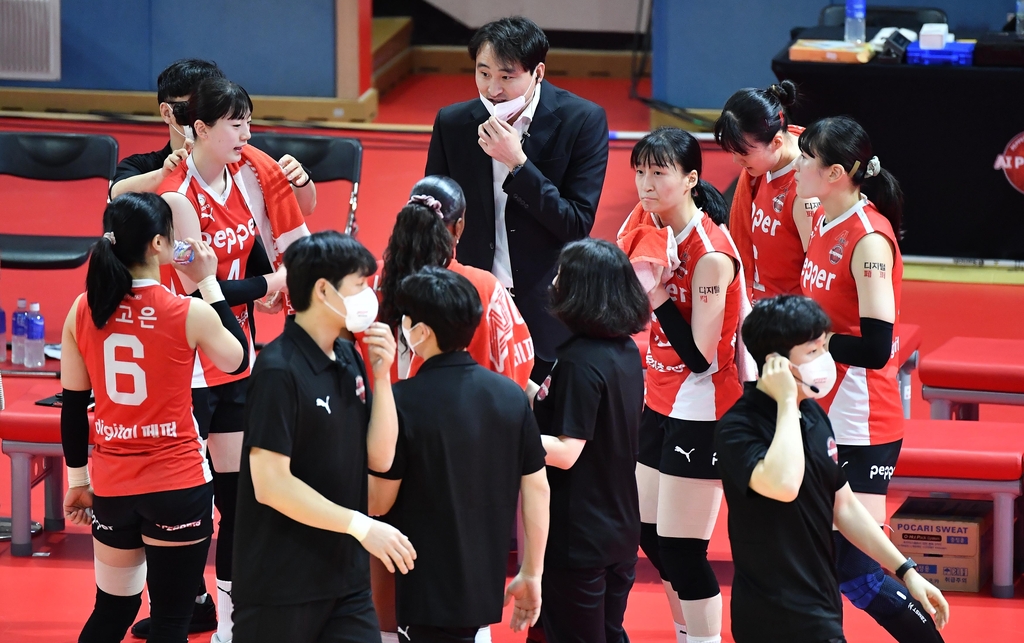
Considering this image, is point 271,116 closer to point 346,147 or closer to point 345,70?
point 345,70

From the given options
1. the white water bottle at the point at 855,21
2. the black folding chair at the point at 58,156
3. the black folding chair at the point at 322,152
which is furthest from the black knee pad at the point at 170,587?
the white water bottle at the point at 855,21

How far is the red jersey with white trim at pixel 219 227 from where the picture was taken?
3750 mm

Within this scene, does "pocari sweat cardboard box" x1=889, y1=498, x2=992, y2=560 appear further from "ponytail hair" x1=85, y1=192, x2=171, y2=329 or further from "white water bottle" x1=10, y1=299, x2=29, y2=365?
"white water bottle" x1=10, y1=299, x2=29, y2=365

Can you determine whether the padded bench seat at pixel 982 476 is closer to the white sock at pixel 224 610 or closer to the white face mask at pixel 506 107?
the white face mask at pixel 506 107

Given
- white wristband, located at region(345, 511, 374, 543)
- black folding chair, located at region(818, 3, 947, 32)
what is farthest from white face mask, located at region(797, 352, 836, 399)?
black folding chair, located at region(818, 3, 947, 32)

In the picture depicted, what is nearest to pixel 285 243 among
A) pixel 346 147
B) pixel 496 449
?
pixel 496 449

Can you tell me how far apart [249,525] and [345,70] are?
8.26m

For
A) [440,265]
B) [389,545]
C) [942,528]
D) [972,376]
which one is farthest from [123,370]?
[972,376]

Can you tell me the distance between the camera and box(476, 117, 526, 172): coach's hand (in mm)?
3744

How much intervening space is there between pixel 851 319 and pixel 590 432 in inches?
35.4

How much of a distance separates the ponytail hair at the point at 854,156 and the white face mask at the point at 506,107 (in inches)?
33.1

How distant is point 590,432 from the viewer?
10.1ft

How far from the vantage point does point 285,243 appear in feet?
13.1

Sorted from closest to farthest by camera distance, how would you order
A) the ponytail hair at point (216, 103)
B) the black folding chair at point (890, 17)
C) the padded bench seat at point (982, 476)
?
the ponytail hair at point (216, 103) < the padded bench seat at point (982, 476) < the black folding chair at point (890, 17)
